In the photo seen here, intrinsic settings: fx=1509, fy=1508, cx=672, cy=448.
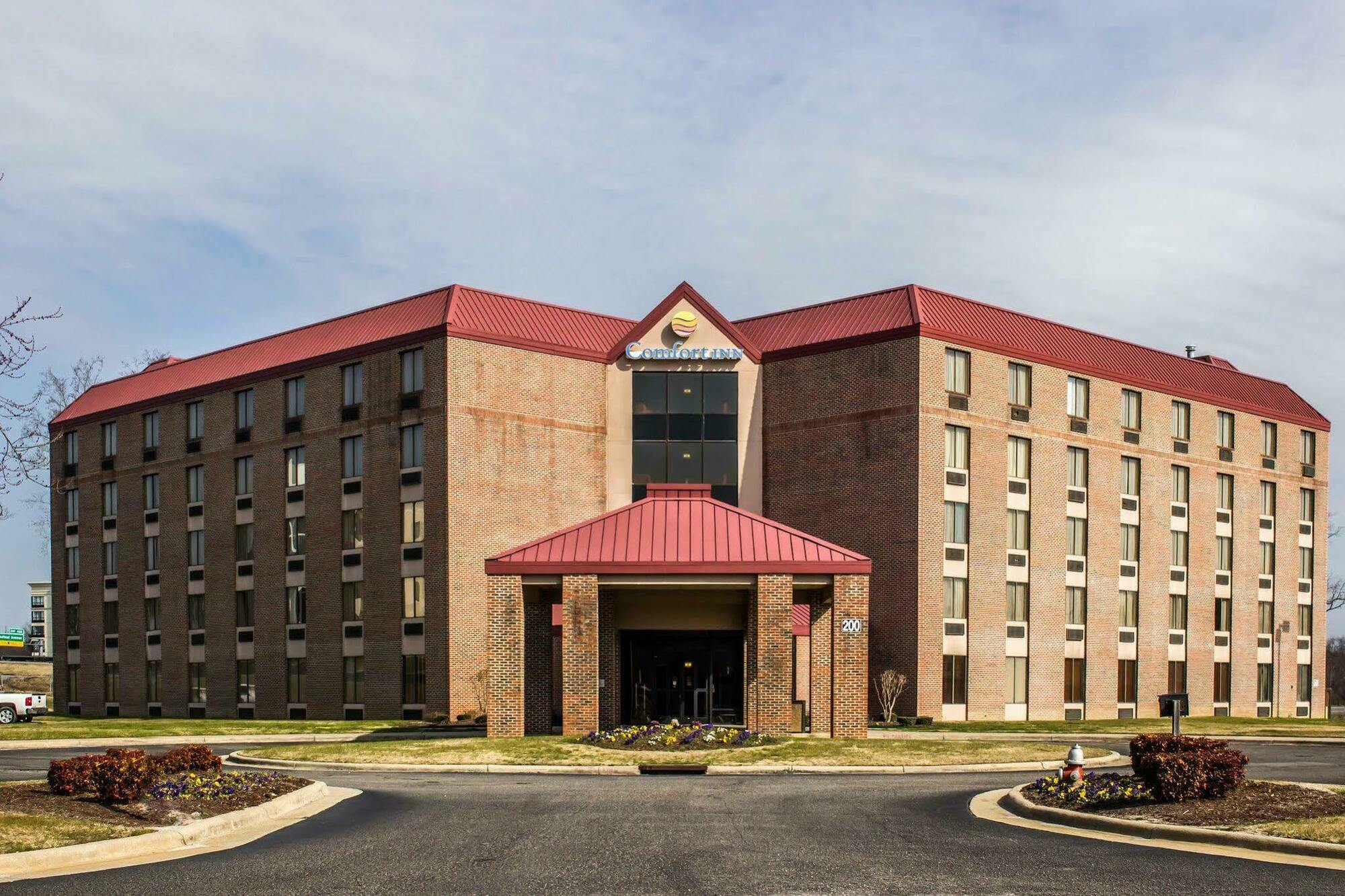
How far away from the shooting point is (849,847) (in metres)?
17.1

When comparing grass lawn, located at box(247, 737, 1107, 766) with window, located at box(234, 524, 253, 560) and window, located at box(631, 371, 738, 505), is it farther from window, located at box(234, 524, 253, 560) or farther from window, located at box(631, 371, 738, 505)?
window, located at box(234, 524, 253, 560)

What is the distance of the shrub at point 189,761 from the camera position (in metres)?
22.6

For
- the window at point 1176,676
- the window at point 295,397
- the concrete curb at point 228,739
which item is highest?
the window at point 295,397

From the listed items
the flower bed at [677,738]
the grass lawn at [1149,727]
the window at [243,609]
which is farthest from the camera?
the window at [243,609]

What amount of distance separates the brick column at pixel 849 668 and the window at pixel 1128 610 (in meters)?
23.4

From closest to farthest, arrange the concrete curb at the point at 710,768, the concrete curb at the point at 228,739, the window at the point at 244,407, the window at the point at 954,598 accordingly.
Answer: the concrete curb at the point at 710,768, the concrete curb at the point at 228,739, the window at the point at 954,598, the window at the point at 244,407

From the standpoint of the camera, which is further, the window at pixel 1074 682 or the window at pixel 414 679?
the window at pixel 1074 682

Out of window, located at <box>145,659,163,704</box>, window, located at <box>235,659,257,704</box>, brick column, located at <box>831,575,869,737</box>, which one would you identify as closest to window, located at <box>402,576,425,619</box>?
window, located at <box>235,659,257,704</box>

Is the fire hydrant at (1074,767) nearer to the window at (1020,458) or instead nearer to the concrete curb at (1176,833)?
the concrete curb at (1176,833)

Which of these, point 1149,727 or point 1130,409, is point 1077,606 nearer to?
point 1149,727

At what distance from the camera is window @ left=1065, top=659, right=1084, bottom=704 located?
55.4 m

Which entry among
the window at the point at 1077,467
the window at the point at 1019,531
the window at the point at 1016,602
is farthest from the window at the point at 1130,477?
the window at the point at 1016,602

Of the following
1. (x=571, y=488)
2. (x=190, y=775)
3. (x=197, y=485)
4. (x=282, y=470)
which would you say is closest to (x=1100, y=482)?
(x=571, y=488)

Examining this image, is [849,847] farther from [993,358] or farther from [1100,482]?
[1100,482]
